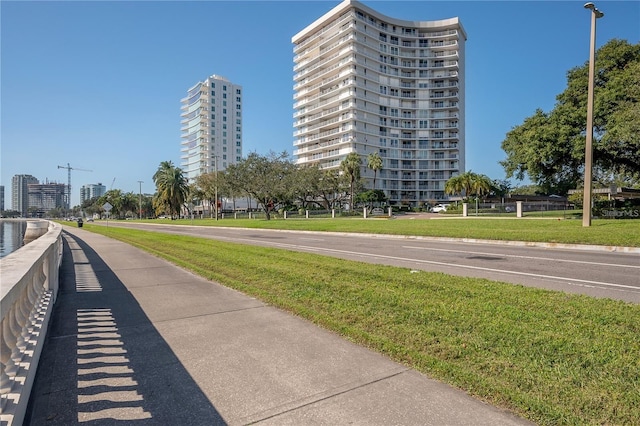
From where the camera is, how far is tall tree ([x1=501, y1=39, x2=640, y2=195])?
79.4ft

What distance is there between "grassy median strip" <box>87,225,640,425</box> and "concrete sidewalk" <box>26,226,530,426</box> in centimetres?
30

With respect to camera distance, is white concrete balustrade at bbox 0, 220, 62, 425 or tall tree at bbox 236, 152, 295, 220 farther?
tall tree at bbox 236, 152, 295, 220

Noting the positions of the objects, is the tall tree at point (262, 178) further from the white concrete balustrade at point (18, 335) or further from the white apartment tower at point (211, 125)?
the white apartment tower at point (211, 125)

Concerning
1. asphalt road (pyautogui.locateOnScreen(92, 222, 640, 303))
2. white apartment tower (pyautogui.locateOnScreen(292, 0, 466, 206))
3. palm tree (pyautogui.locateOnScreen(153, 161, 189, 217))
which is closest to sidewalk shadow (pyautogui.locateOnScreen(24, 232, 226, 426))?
asphalt road (pyautogui.locateOnScreen(92, 222, 640, 303))

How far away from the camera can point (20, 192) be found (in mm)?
188500

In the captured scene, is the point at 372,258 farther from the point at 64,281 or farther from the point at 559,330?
the point at 64,281

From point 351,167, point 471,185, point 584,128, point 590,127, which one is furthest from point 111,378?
point 471,185

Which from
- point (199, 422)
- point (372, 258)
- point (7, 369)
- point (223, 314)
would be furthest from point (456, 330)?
point (372, 258)

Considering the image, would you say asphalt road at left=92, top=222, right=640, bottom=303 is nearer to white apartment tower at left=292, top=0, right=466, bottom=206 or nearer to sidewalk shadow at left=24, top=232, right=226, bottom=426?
sidewalk shadow at left=24, top=232, right=226, bottom=426

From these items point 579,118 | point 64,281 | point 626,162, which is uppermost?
point 579,118

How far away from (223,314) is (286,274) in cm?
292

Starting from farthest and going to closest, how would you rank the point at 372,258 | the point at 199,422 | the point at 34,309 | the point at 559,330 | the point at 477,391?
the point at 372,258 < the point at 34,309 < the point at 559,330 < the point at 477,391 < the point at 199,422

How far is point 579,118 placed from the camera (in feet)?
Result: 90.2

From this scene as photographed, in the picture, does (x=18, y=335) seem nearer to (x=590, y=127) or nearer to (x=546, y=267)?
(x=546, y=267)
